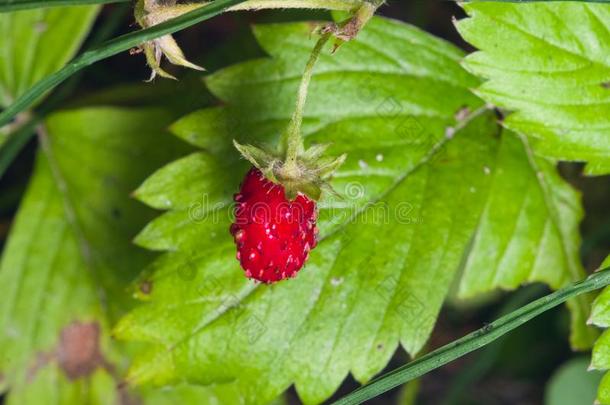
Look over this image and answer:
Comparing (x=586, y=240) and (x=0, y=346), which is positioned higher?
(x=0, y=346)

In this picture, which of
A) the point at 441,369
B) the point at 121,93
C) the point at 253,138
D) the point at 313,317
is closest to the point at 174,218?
the point at 253,138

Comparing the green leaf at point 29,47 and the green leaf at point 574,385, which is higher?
the green leaf at point 29,47

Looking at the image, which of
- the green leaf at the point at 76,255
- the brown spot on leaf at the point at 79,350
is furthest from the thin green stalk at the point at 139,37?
the brown spot on leaf at the point at 79,350

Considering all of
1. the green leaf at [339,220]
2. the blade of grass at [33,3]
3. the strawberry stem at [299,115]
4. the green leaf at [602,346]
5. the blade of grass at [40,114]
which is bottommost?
the green leaf at [602,346]

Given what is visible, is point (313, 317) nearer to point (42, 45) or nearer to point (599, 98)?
point (599, 98)

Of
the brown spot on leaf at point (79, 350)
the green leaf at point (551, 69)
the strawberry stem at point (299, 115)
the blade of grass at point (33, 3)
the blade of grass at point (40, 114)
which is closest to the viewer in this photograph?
the blade of grass at point (33, 3)

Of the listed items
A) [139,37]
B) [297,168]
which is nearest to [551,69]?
[297,168]

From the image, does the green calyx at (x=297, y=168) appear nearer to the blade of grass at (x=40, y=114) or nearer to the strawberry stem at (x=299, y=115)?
the strawberry stem at (x=299, y=115)

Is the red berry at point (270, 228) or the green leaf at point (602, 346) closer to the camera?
the red berry at point (270, 228)
